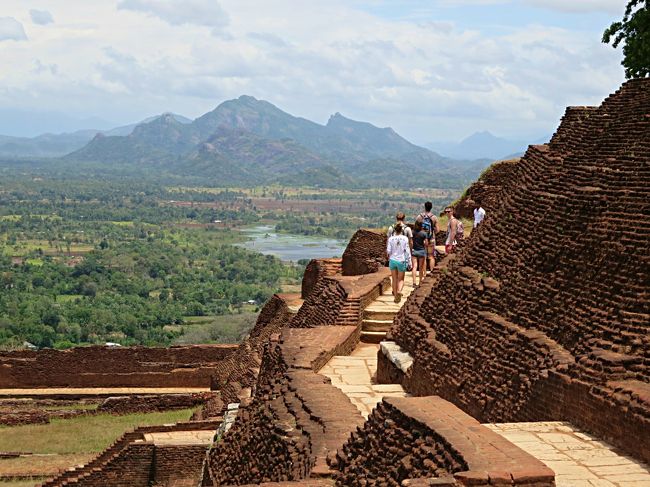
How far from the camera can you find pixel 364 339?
1555cm

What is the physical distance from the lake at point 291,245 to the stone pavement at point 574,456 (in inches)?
4421

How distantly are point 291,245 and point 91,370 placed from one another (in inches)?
4502

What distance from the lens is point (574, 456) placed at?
7.54 metres

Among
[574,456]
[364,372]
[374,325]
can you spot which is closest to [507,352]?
[574,456]

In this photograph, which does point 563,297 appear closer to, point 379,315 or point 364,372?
point 364,372

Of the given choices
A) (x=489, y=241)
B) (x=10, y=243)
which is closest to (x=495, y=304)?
(x=489, y=241)

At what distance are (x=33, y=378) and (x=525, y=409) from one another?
27.2 meters

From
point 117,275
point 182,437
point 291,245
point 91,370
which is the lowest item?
point 291,245

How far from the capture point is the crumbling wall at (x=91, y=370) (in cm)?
3375

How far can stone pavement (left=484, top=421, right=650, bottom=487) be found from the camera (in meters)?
7.00

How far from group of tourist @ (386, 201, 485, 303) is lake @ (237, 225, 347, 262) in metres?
102

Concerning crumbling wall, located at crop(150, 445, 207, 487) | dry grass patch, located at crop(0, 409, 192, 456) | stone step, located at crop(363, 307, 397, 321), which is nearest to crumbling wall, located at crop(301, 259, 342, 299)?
dry grass patch, located at crop(0, 409, 192, 456)

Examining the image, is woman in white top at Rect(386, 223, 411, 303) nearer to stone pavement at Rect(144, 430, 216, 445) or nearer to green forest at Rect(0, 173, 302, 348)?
stone pavement at Rect(144, 430, 216, 445)

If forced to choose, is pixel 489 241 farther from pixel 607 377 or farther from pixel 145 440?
pixel 145 440
